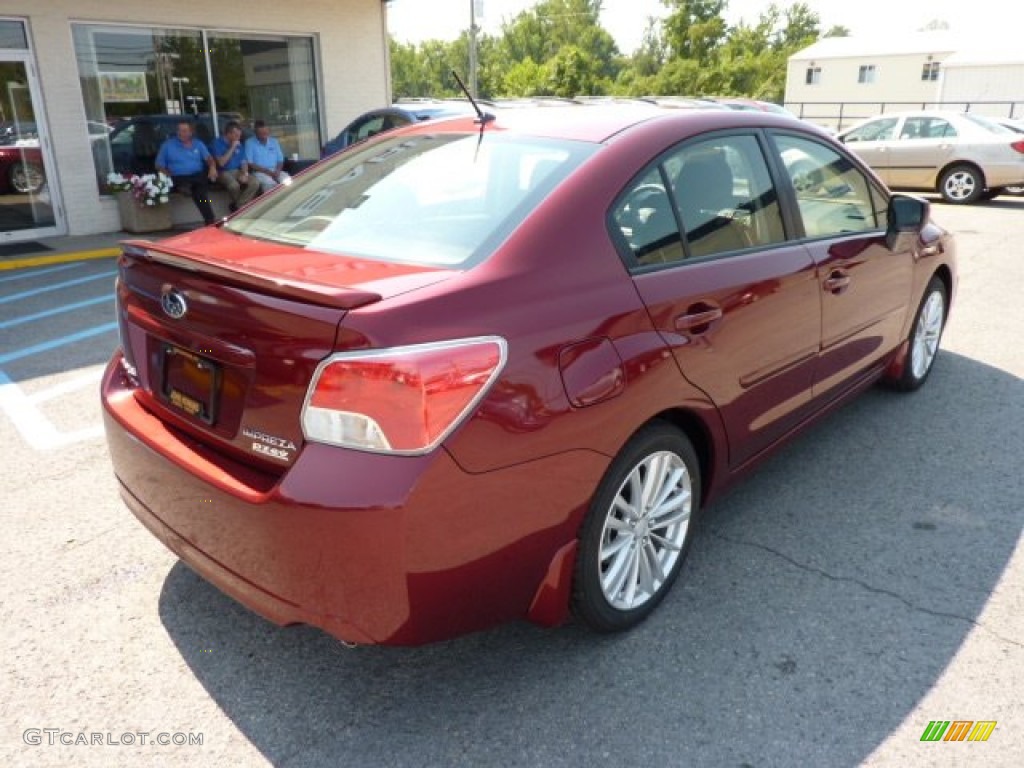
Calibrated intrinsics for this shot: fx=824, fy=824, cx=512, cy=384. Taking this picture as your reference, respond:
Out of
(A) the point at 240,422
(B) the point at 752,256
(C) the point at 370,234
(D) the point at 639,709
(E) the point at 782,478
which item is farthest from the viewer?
(E) the point at 782,478

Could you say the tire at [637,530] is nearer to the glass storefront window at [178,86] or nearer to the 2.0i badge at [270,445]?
the 2.0i badge at [270,445]

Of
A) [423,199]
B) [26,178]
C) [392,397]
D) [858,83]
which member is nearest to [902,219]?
[423,199]

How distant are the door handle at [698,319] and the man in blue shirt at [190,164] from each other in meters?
9.55

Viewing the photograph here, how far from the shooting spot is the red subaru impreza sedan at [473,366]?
2047 millimetres

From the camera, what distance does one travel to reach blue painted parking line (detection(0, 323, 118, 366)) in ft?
19.2

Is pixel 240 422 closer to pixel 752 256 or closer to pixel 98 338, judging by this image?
pixel 752 256

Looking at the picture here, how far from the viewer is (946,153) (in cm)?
1440

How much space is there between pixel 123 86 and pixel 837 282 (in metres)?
10.7

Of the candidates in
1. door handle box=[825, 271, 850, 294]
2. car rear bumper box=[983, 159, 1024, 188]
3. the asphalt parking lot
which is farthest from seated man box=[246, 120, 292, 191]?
car rear bumper box=[983, 159, 1024, 188]

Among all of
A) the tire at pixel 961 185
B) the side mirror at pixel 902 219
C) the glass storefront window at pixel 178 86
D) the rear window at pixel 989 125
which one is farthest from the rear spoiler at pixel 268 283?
the rear window at pixel 989 125

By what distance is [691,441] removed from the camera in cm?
296

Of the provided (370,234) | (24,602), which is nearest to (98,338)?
(24,602)

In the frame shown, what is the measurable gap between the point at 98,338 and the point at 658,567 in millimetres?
5164

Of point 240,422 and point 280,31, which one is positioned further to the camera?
point 280,31
